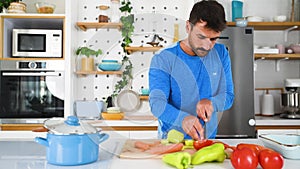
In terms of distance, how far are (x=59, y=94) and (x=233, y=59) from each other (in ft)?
4.85

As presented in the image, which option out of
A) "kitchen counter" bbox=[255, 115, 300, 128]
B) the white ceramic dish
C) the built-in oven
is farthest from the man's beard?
the built-in oven

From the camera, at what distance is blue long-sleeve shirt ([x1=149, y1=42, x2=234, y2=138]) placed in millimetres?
1667

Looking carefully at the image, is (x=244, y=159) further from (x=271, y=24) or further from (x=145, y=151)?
(x=271, y=24)

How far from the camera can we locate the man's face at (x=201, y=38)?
4.94ft

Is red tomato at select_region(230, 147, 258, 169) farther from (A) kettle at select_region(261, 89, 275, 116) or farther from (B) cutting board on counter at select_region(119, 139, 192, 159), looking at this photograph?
(A) kettle at select_region(261, 89, 275, 116)

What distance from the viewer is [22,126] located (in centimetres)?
294

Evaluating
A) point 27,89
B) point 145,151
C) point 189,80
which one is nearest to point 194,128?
point 145,151

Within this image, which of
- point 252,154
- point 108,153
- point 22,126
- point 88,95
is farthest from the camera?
point 88,95

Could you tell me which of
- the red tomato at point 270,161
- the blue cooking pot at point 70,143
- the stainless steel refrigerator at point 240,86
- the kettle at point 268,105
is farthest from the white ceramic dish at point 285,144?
the kettle at point 268,105

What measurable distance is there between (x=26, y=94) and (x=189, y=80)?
5.74ft

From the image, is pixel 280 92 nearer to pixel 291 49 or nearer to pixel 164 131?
pixel 291 49

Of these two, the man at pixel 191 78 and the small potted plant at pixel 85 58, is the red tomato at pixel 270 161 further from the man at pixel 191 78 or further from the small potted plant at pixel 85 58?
the small potted plant at pixel 85 58

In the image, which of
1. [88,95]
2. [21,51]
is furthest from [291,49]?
[21,51]

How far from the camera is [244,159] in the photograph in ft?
3.39
